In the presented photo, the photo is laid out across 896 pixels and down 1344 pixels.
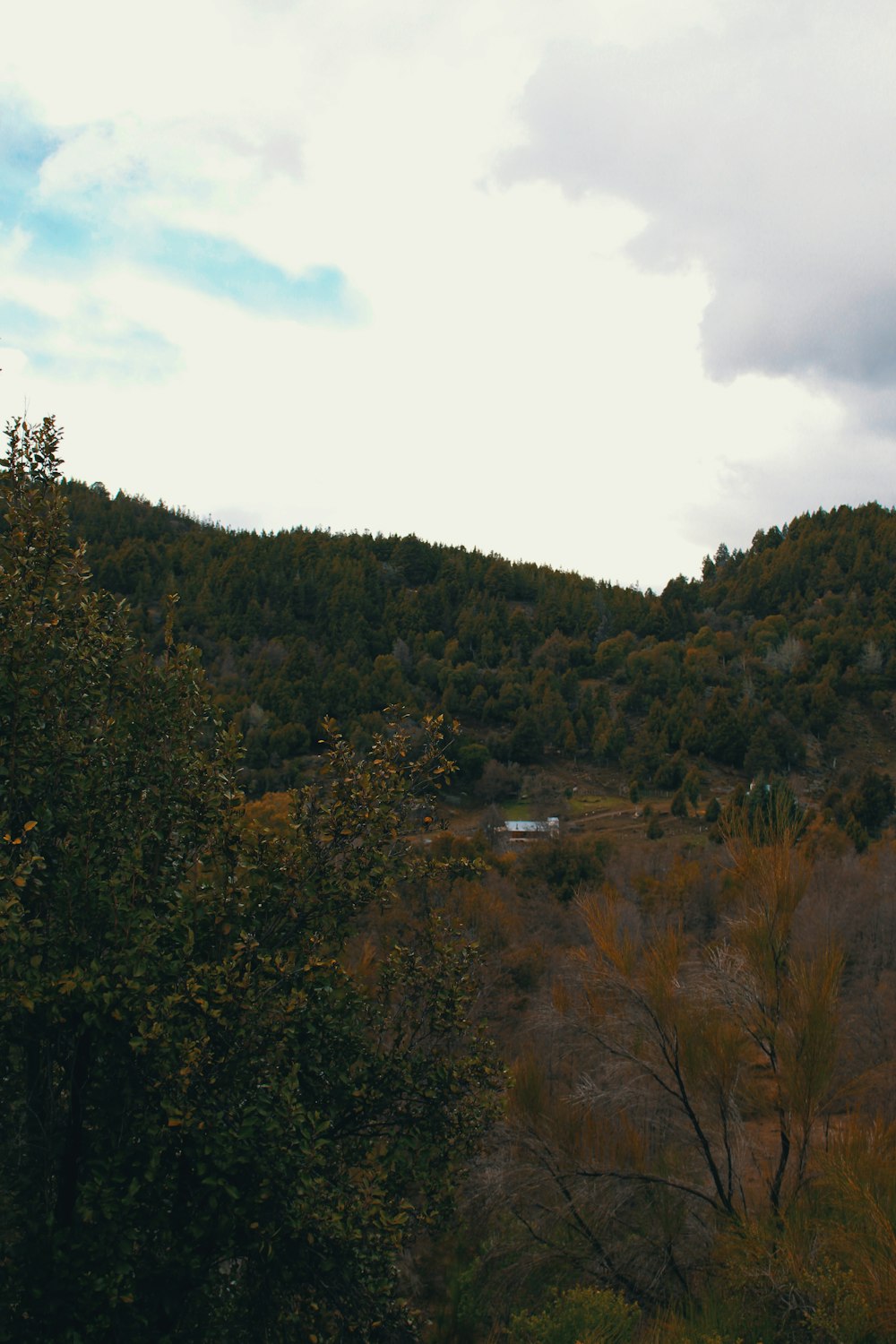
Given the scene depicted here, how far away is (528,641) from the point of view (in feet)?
342

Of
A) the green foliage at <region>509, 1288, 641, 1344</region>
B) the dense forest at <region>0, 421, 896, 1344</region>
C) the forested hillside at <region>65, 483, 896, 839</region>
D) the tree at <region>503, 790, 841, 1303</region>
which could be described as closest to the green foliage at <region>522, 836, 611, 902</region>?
the dense forest at <region>0, 421, 896, 1344</region>

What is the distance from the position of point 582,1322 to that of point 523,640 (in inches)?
3817

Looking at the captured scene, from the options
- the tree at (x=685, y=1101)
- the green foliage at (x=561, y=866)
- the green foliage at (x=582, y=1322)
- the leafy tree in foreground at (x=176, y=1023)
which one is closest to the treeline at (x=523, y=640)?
the green foliage at (x=561, y=866)

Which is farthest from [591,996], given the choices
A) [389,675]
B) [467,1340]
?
[389,675]

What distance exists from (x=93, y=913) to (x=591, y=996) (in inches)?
285

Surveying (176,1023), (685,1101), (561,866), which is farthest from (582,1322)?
(561,866)

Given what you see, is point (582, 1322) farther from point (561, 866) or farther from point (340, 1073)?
point (561, 866)

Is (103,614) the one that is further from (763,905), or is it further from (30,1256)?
(763,905)

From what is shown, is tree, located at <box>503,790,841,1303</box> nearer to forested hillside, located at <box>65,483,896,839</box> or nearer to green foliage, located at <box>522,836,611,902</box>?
green foliage, located at <box>522,836,611,902</box>

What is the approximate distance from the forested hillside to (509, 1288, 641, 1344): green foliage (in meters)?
54.7

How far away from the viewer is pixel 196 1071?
5.08 metres

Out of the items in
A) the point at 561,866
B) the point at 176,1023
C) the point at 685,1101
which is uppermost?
the point at 176,1023

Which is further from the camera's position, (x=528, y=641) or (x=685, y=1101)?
(x=528, y=641)

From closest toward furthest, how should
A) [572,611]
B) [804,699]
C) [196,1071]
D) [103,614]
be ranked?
[196,1071] < [103,614] < [804,699] < [572,611]
